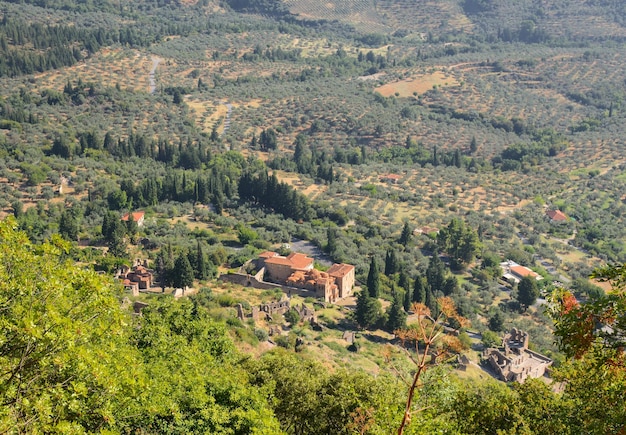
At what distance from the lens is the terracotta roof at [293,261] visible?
166 ft

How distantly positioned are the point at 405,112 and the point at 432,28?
85532 millimetres

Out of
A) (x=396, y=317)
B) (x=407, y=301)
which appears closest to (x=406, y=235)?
(x=407, y=301)

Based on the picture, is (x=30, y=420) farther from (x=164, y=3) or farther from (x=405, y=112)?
(x=164, y=3)

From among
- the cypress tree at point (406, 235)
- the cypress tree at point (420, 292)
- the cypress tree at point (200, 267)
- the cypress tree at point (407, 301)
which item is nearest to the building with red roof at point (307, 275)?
the cypress tree at point (407, 301)

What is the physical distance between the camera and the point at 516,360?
40594 millimetres

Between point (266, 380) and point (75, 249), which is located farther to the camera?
point (75, 249)

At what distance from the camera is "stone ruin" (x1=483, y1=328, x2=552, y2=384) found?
3969 cm

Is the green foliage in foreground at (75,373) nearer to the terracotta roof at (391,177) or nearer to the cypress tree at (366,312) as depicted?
the cypress tree at (366,312)

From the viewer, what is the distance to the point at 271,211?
70188mm

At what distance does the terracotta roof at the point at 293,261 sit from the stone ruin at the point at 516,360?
16448 millimetres

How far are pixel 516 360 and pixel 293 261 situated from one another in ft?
64.4

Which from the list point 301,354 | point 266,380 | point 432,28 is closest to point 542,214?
point 301,354

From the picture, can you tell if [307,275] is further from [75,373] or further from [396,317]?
[75,373]

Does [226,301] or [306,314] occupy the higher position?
[226,301]
